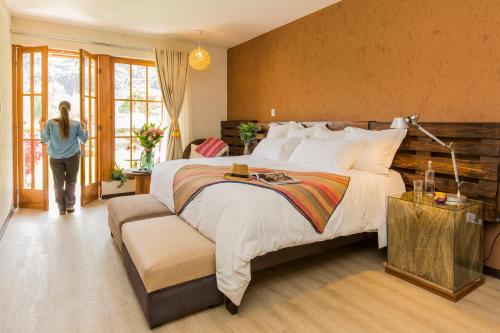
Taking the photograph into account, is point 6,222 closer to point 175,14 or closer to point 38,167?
point 38,167

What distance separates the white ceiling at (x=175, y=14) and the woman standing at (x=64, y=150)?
118cm

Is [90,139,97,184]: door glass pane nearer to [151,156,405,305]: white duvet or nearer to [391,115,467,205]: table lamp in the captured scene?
[151,156,405,305]: white duvet

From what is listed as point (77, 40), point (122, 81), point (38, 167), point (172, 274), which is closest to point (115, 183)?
point (38, 167)

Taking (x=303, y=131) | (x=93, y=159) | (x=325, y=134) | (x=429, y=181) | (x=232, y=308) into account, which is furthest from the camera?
(x=93, y=159)

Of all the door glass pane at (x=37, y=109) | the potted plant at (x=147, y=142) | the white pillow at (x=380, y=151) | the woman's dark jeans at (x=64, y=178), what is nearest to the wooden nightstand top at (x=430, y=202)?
the white pillow at (x=380, y=151)

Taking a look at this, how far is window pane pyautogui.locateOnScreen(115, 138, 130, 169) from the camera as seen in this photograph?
17.4ft

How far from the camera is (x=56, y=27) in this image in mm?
4590

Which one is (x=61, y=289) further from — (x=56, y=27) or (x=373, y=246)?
(x=56, y=27)

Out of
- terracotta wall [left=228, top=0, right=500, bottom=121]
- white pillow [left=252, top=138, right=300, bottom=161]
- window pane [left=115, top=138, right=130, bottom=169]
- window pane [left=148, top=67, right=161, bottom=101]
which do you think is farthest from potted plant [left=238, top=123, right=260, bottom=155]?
window pane [left=115, top=138, right=130, bottom=169]

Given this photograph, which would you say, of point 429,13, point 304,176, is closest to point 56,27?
point 304,176

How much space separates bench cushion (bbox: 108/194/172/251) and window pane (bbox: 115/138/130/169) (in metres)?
2.25

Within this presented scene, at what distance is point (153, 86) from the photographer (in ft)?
18.1

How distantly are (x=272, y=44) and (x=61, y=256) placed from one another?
12.6ft

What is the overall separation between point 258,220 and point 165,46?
4.32 metres
